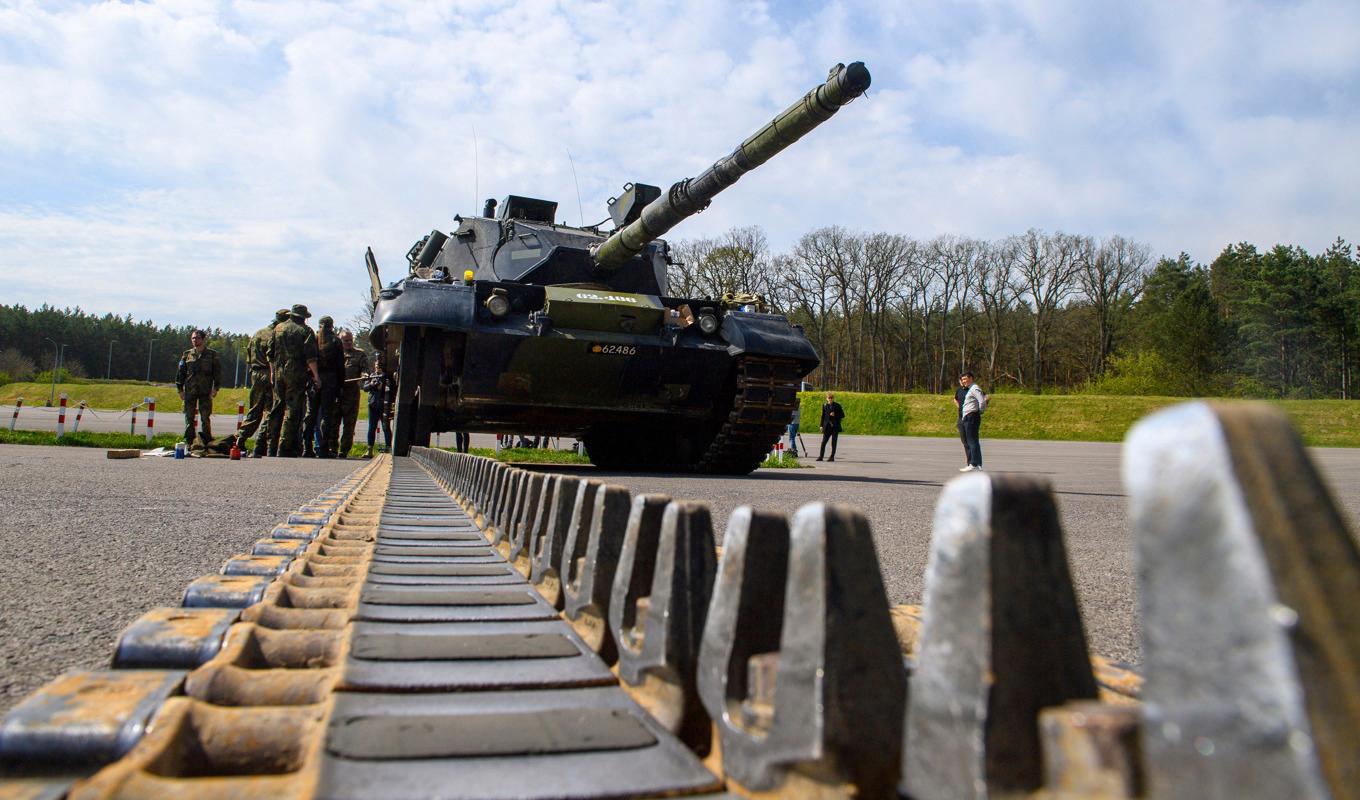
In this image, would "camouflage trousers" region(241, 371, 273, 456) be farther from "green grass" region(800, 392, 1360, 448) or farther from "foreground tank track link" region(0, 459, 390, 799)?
"green grass" region(800, 392, 1360, 448)

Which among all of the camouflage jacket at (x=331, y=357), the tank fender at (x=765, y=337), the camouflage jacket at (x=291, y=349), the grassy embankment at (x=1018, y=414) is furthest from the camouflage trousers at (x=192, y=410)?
the grassy embankment at (x=1018, y=414)

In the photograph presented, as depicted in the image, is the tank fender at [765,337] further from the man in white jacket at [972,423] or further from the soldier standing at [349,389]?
the soldier standing at [349,389]

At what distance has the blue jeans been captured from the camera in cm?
1465

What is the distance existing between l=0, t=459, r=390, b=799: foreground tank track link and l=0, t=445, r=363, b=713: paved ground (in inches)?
20.7

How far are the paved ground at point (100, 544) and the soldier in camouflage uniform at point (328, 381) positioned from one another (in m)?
6.27

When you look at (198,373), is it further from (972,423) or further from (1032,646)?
(1032,646)

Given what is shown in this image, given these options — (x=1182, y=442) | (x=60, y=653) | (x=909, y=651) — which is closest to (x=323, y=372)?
(x=60, y=653)

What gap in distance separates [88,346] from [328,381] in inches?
4724

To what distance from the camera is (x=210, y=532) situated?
15.1 feet

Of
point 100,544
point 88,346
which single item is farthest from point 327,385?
point 88,346

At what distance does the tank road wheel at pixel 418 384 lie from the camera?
10.8 m

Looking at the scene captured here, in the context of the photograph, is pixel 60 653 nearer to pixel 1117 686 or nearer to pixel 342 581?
pixel 342 581

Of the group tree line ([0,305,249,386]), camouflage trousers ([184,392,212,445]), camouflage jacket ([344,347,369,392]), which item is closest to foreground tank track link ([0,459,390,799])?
camouflage trousers ([184,392,212,445])

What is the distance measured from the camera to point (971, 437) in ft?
48.1
